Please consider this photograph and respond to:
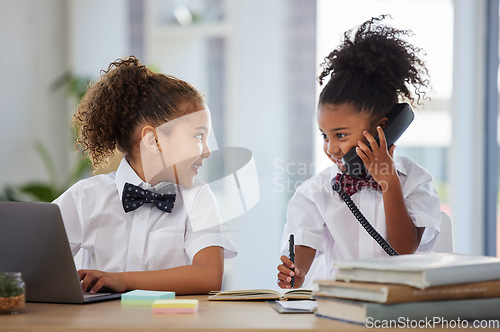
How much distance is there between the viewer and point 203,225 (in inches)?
60.1

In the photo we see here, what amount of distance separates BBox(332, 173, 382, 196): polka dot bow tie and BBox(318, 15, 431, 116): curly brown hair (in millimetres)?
188

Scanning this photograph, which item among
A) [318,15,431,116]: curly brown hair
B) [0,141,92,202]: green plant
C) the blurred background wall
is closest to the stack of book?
[318,15,431,116]: curly brown hair

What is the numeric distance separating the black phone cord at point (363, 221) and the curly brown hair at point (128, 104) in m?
A: 0.46

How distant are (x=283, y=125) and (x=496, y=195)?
4.28 feet

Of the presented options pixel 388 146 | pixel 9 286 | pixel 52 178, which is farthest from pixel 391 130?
pixel 52 178

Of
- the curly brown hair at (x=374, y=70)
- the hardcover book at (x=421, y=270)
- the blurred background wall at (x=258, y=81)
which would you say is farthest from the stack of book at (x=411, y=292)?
the blurred background wall at (x=258, y=81)

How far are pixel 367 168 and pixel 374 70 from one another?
0.28m

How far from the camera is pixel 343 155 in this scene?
162 cm

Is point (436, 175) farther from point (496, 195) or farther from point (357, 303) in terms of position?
point (357, 303)

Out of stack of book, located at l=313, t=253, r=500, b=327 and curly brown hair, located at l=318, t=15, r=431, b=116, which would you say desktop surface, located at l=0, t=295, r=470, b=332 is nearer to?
stack of book, located at l=313, t=253, r=500, b=327

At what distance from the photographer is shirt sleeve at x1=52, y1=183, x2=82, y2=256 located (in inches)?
61.8

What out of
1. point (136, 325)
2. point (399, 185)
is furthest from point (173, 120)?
point (136, 325)

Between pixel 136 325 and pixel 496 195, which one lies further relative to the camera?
pixel 496 195

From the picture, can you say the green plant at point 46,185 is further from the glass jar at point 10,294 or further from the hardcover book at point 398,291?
the hardcover book at point 398,291
